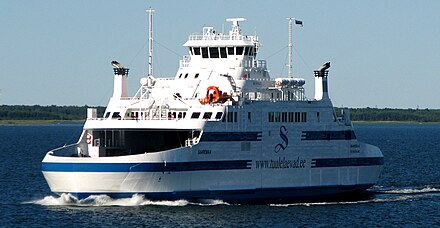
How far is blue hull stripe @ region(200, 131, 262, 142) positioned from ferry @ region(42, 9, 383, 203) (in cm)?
4

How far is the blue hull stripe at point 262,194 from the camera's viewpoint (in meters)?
46.4

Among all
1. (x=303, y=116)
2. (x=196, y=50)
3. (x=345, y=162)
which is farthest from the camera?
(x=345, y=162)

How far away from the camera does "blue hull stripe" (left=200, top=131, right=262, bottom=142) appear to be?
156ft

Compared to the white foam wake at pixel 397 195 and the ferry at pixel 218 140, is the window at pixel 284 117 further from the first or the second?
the white foam wake at pixel 397 195

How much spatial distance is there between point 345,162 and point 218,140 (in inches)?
343

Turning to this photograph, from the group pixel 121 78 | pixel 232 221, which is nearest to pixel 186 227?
pixel 232 221

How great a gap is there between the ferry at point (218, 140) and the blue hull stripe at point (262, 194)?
5cm

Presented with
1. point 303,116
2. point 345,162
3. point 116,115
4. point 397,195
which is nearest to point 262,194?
point 303,116

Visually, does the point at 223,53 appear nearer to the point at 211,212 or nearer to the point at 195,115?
the point at 195,115

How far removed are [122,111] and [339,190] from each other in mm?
11909

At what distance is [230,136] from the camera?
48.4m

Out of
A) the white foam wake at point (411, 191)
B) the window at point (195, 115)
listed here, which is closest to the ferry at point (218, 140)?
the window at point (195, 115)

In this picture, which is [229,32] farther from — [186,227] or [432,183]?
[432,183]

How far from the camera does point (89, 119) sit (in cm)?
4878
